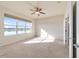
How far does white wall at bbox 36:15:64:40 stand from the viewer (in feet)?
39.1

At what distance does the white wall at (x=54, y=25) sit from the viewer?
1191 cm

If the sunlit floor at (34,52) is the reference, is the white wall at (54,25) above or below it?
above

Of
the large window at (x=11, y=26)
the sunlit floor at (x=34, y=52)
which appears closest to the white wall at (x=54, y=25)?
the large window at (x=11, y=26)

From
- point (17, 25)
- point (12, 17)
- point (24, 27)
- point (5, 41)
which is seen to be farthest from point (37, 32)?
point (5, 41)

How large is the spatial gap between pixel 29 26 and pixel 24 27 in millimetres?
1414

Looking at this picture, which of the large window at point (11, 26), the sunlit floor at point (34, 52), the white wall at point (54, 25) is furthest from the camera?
the white wall at point (54, 25)

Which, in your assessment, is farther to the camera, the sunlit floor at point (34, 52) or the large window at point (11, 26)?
the large window at point (11, 26)

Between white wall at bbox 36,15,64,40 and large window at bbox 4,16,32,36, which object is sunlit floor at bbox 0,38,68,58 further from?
white wall at bbox 36,15,64,40

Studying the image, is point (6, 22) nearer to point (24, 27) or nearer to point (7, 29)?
point (7, 29)

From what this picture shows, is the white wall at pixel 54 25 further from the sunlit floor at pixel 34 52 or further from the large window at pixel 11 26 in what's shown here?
the sunlit floor at pixel 34 52

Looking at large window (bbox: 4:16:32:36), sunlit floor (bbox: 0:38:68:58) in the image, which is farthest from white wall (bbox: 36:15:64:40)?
sunlit floor (bbox: 0:38:68:58)

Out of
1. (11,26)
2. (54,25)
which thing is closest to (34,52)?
(11,26)

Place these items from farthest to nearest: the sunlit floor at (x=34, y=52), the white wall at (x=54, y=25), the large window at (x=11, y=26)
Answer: the white wall at (x=54, y=25), the large window at (x=11, y=26), the sunlit floor at (x=34, y=52)

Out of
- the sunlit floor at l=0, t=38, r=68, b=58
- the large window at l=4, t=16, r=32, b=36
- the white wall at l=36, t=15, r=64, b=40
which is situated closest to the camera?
the sunlit floor at l=0, t=38, r=68, b=58
